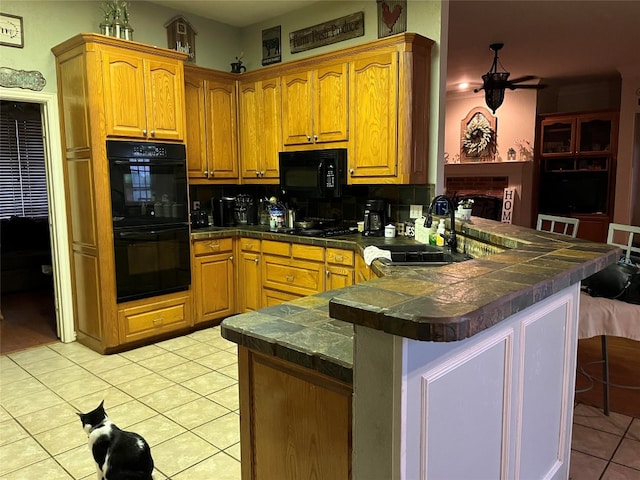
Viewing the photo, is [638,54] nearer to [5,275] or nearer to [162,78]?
[162,78]

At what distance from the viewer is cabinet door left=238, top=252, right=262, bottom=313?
14.3ft

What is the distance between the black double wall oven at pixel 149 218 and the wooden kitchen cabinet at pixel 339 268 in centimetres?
126

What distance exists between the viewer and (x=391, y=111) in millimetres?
3572

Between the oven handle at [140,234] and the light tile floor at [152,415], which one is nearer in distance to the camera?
the light tile floor at [152,415]

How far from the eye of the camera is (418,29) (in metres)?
3.68

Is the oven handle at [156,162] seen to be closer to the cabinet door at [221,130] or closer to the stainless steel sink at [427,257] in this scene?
the cabinet door at [221,130]

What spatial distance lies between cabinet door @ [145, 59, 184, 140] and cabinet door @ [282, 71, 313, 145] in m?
0.91

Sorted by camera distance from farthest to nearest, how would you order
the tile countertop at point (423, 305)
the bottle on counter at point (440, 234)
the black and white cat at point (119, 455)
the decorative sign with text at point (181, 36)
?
1. the decorative sign with text at point (181, 36)
2. the bottle on counter at point (440, 234)
3. the black and white cat at point (119, 455)
4. the tile countertop at point (423, 305)

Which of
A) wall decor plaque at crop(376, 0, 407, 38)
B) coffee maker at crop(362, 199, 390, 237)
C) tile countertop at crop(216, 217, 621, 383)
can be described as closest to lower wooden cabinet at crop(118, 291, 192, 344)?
coffee maker at crop(362, 199, 390, 237)

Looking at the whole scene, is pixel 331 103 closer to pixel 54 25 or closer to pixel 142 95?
pixel 142 95

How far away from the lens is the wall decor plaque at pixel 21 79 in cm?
354

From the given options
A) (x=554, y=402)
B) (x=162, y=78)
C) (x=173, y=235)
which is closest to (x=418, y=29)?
(x=162, y=78)

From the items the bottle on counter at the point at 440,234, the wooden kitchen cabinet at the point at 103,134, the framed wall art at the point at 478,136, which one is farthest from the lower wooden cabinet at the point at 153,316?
the framed wall art at the point at 478,136

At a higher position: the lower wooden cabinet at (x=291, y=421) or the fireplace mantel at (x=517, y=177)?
the fireplace mantel at (x=517, y=177)
